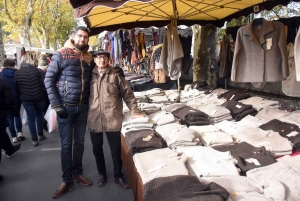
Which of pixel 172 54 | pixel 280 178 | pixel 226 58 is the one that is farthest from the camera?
pixel 226 58

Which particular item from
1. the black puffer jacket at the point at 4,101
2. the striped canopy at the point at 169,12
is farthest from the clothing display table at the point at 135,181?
the striped canopy at the point at 169,12

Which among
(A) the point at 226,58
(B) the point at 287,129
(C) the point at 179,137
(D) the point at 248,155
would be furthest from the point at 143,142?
(A) the point at 226,58

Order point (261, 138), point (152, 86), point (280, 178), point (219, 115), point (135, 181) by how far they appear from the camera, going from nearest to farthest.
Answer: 1. point (280, 178)
2. point (261, 138)
3. point (135, 181)
4. point (219, 115)
5. point (152, 86)

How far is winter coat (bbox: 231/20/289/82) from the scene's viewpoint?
323 centimetres

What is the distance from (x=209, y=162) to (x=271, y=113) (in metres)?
1.74

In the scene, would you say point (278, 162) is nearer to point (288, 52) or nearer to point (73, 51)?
point (288, 52)

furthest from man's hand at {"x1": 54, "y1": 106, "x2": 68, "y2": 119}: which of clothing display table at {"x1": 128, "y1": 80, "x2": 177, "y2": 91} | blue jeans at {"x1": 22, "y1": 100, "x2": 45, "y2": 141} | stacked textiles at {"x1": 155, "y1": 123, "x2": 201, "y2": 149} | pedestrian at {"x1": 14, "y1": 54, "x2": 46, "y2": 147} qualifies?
clothing display table at {"x1": 128, "y1": 80, "x2": 177, "y2": 91}

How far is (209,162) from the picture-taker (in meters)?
1.95

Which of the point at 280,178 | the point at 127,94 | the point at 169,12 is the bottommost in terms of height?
the point at 280,178

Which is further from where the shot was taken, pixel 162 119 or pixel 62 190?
pixel 162 119

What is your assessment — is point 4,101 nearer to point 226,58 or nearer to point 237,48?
point 237,48

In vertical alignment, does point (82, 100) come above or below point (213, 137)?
above

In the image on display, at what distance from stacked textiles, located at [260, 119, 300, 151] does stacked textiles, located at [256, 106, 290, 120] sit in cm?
44

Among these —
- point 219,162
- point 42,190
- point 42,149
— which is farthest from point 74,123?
point 42,149
